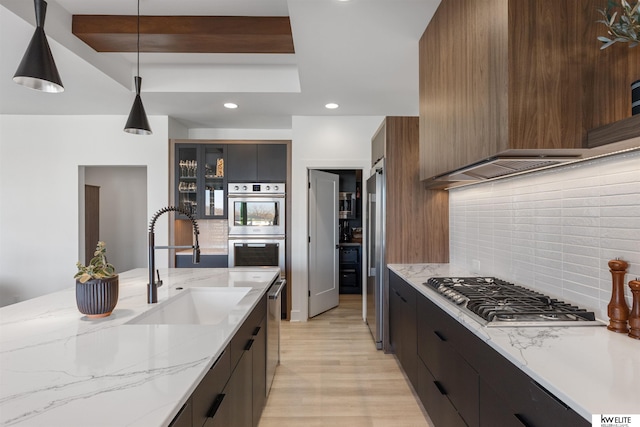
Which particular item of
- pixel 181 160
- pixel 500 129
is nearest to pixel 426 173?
pixel 500 129

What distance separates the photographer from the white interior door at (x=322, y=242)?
14.5 ft

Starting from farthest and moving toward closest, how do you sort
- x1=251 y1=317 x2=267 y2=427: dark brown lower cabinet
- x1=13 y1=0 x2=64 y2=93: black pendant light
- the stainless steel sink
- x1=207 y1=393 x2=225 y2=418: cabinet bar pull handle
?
the stainless steel sink
x1=251 y1=317 x2=267 y2=427: dark brown lower cabinet
x1=13 y1=0 x2=64 y2=93: black pendant light
x1=207 y1=393 x2=225 y2=418: cabinet bar pull handle

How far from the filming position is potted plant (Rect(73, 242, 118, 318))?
4.55 feet

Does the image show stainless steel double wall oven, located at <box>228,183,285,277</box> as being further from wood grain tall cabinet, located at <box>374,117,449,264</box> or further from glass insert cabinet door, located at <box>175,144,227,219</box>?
wood grain tall cabinet, located at <box>374,117,449,264</box>

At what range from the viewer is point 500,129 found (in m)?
1.43

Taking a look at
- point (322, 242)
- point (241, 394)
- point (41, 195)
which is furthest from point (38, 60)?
point (41, 195)

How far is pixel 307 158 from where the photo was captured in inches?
172

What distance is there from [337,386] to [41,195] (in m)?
4.29

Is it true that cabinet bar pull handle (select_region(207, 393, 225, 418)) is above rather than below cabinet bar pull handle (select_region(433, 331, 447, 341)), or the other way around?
above

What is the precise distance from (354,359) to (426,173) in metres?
1.82

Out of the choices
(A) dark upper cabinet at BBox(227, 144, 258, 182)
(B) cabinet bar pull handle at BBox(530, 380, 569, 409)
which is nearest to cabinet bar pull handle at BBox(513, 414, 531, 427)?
(B) cabinet bar pull handle at BBox(530, 380, 569, 409)

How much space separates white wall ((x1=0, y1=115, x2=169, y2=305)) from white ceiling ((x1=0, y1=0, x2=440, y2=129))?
234mm

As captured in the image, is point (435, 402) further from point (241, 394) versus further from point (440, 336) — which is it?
point (241, 394)

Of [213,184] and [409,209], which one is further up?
[213,184]
